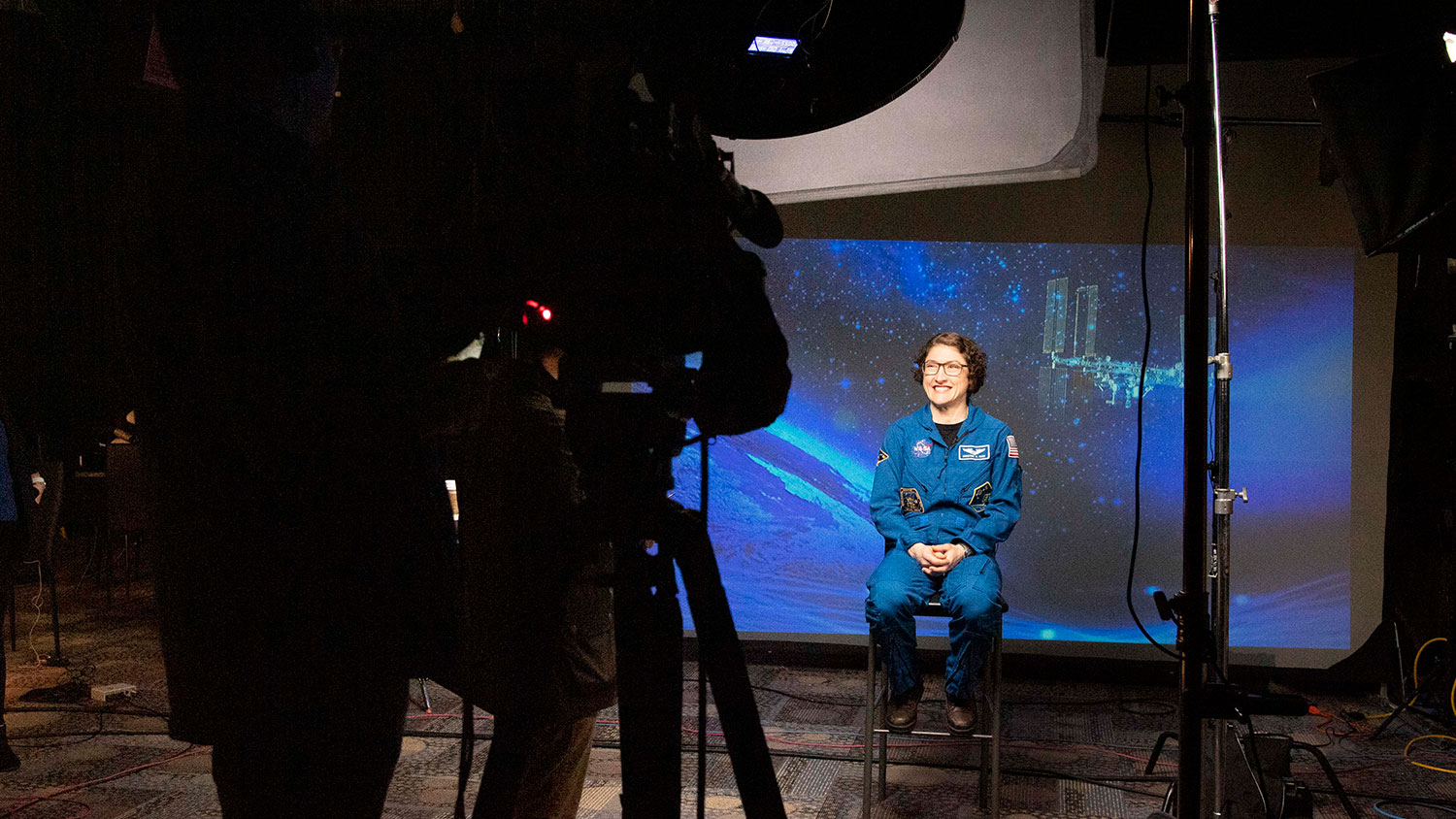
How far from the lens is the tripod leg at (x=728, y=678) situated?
63 centimetres

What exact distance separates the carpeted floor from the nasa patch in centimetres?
78

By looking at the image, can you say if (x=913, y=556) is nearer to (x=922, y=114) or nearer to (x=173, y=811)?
(x=922, y=114)

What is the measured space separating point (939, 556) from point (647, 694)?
217 centimetres

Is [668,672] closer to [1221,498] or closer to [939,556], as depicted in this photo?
[1221,498]

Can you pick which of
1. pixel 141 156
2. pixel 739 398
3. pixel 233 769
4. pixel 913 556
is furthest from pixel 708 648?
pixel 913 556

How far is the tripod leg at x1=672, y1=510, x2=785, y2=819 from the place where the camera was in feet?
2.06

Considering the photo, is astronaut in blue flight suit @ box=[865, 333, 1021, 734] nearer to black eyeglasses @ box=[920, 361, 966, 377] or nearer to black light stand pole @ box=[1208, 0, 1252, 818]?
black eyeglasses @ box=[920, 361, 966, 377]

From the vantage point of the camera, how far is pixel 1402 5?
9.23ft

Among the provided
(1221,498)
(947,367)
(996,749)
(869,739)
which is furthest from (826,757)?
(1221,498)

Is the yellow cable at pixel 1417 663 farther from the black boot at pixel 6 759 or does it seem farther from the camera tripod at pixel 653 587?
the black boot at pixel 6 759

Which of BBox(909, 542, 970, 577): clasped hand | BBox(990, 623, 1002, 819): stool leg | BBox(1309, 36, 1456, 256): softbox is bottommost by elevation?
BBox(990, 623, 1002, 819): stool leg

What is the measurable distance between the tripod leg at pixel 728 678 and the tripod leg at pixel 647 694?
2cm

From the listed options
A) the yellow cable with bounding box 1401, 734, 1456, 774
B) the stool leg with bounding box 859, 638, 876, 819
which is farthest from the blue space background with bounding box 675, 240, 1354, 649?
the stool leg with bounding box 859, 638, 876, 819

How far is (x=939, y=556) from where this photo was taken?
2668 millimetres
